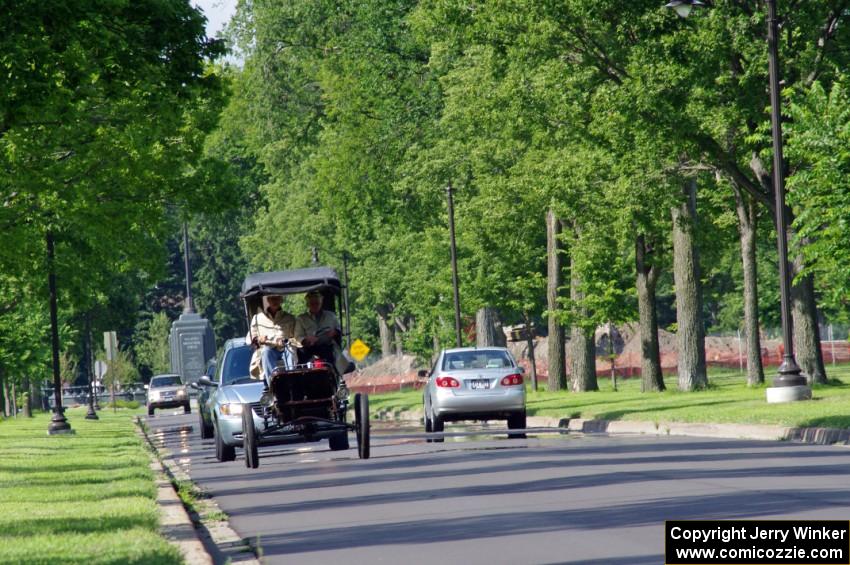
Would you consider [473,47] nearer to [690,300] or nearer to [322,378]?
[690,300]

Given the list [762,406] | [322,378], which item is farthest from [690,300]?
[322,378]

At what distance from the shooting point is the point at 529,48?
3678 cm

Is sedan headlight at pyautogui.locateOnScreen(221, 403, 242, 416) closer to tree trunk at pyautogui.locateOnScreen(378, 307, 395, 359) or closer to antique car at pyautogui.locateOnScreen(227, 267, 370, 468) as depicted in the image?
antique car at pyautogui.locateOnScreen(227, 267, 370, 468)

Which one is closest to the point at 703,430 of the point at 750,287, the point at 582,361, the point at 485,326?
the point at 750,287

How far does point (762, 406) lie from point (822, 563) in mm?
20422

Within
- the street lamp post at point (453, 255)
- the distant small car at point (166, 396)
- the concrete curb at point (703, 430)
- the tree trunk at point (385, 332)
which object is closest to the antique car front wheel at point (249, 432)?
the concrete curb at point (703, 430)

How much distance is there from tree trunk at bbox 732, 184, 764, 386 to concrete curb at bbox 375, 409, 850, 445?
7927mm

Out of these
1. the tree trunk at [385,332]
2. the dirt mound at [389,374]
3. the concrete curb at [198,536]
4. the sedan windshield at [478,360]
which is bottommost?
the concrete curb at [198,536]

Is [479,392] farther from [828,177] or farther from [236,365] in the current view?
[828,177]

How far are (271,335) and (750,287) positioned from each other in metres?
23.8

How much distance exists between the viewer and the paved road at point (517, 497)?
1267 cm

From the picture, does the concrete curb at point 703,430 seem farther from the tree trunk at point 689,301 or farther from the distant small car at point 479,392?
the tree trunk at point 689,301

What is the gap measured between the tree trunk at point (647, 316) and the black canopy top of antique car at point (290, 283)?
920 inches

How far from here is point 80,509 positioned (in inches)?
651
